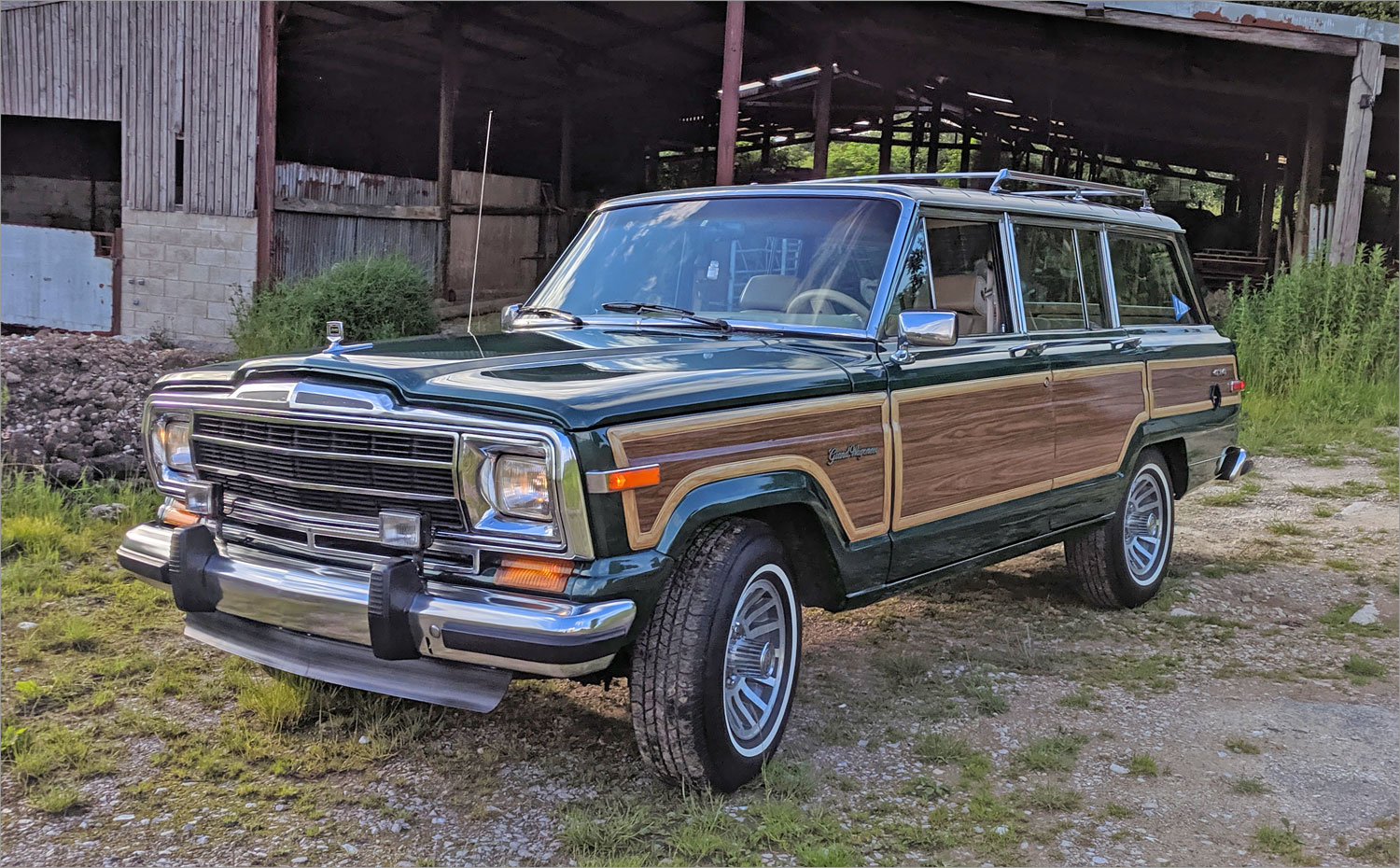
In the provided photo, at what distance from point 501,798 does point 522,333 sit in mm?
1816

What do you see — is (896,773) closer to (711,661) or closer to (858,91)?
(711,661)

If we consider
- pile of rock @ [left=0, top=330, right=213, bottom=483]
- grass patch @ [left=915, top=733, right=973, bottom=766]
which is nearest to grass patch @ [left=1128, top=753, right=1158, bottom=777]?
grass patch @ [left=915, top=733, right=973, bottom=766]

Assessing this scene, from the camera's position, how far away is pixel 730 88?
12078 mm

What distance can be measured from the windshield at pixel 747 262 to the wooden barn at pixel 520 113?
7.46 m

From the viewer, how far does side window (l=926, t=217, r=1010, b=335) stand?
15.0 feet

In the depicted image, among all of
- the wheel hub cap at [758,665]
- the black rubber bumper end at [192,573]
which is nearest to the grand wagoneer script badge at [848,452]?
the wheel hub cap at [758,665]

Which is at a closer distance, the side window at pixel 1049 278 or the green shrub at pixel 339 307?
the side window at pixel 1049 278

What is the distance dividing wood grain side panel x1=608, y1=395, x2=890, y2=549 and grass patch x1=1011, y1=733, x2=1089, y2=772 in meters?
0.92

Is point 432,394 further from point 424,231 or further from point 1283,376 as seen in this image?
point 424,231

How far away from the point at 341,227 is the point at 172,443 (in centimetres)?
1081

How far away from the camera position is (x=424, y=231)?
1572 cm

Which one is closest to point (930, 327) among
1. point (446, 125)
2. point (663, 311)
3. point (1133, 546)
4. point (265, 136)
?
point (663, 311)

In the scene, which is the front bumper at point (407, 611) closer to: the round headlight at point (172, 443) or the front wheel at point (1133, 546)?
the round headlight at point (172, 443)

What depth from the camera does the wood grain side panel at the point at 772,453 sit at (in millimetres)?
3201
